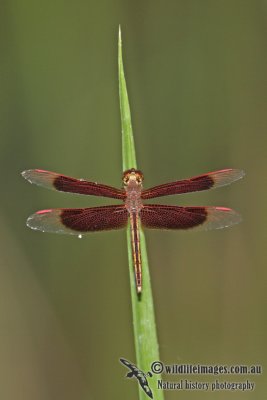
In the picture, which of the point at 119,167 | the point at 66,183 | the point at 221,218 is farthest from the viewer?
the point at 119,167

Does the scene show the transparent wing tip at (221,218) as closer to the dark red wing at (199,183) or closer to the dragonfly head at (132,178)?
the dark red wing at (199,183)

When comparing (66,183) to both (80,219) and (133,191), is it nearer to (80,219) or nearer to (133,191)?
(80,219)

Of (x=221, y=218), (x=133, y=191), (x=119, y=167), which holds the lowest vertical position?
(x=221, y=218)

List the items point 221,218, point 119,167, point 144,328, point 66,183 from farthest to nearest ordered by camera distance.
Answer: point 119,167, point 66,183, point 221,218, point 144,328

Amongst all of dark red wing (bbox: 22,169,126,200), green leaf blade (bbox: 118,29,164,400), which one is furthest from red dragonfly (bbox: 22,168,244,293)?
green leaf blade (bbox: 118,29,164,400)

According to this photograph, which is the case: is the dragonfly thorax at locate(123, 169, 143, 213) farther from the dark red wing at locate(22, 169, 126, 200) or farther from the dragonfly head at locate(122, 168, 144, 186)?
the dark red wing at locate(22, 169, 126, 200)

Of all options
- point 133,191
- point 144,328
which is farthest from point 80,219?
point 144,328
